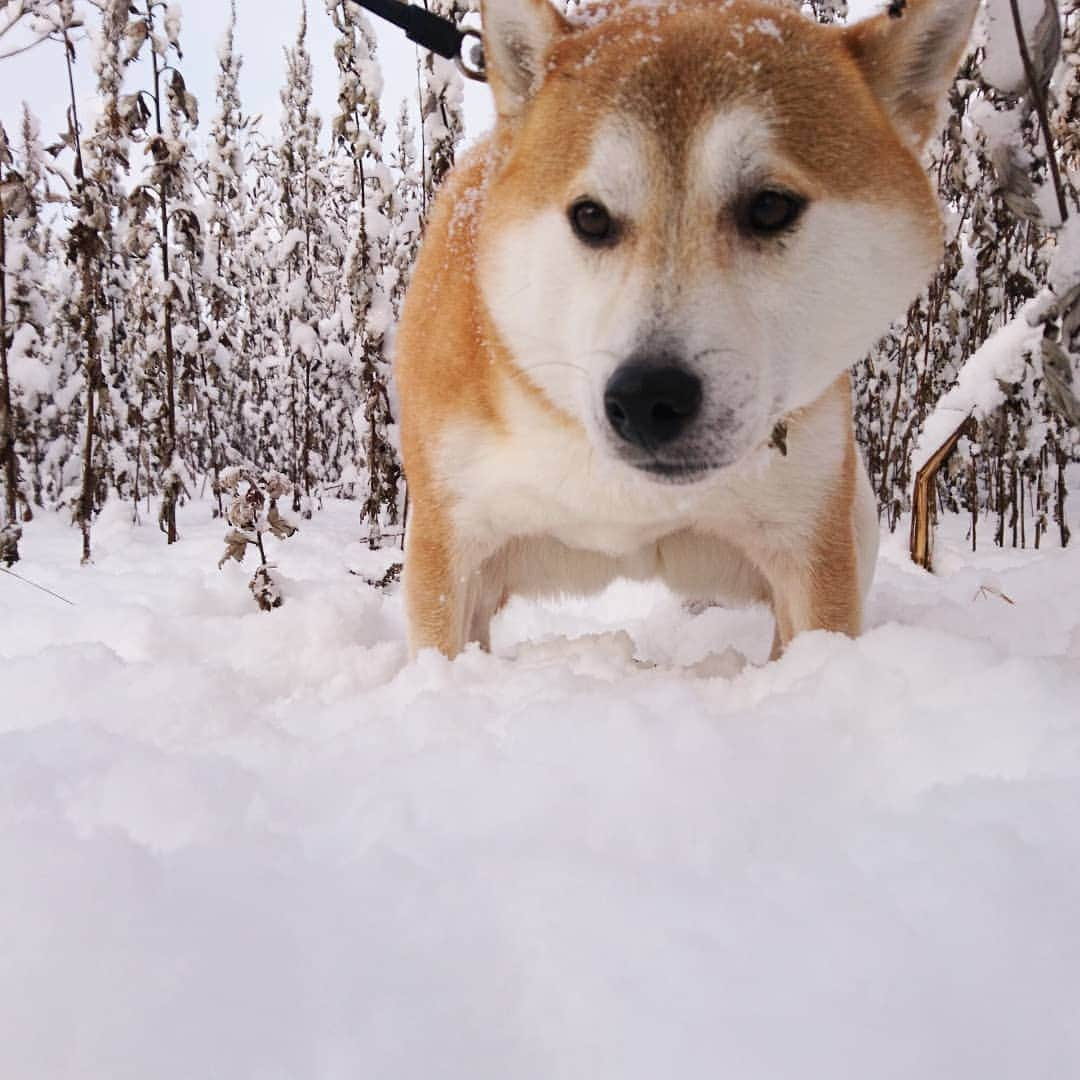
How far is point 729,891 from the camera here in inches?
41.4

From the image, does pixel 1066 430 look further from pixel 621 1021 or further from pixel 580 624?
pixel 621 1021

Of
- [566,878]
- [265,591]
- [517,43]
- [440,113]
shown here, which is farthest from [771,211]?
[440,113]

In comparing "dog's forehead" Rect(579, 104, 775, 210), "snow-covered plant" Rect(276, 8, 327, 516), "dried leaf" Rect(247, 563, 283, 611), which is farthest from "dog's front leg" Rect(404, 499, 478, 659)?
"snow-covered plant" Rect(276, 8, 327, 516)

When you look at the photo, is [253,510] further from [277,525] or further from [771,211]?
[771,211]

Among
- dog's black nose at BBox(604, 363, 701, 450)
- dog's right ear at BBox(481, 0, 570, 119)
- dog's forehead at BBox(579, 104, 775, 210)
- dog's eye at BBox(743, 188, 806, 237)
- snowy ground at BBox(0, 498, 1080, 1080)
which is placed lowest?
snowy ground at BBox(0, 498, 1080, 1080)

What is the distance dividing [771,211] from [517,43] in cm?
75

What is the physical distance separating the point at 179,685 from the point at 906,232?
1769 millimetres

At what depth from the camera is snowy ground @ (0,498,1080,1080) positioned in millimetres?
834

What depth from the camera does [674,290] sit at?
1.70 m

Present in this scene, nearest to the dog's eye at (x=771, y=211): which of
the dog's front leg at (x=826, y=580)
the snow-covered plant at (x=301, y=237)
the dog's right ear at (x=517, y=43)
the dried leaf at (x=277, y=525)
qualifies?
the dog's right ear at (x=517, y=43)

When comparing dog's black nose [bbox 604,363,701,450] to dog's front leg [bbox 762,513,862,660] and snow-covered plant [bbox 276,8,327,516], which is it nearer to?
dog's front leg [bbox 762,513,862,660]

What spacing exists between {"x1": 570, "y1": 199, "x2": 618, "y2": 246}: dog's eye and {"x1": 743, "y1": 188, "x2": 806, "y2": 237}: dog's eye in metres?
0.26

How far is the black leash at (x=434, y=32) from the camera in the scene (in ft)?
8.09

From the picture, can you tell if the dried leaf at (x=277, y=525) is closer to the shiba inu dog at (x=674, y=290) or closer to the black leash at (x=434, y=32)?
the shiba inu dog at (x=674, y=290)
